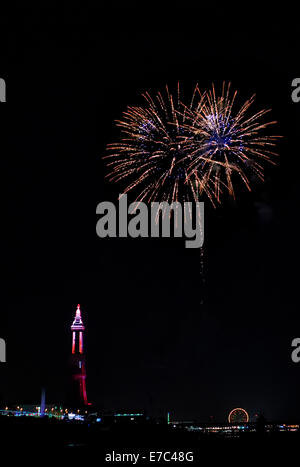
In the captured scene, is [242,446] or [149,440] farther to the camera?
[149,440]
